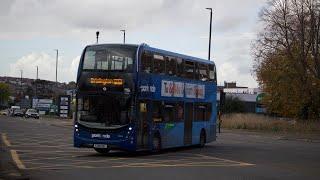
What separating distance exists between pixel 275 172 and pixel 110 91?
278 inches

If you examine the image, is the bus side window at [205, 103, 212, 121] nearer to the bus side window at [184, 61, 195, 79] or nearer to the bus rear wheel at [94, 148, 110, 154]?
the bus side window at [184, 61, 195, 79]

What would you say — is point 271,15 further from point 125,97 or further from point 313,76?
point 125,97

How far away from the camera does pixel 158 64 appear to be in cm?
2400

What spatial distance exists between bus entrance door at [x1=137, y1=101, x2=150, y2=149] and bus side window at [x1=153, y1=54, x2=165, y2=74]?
4.79 ft

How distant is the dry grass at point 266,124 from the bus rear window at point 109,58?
32088 millimetres

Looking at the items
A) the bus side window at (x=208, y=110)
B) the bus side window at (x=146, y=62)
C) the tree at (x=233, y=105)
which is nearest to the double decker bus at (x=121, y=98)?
the bus side window at (x=146, y=62)

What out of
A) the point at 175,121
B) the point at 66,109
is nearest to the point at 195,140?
the point at 175,121

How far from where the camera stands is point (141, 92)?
22.6 meters

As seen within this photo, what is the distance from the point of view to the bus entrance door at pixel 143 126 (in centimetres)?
2253

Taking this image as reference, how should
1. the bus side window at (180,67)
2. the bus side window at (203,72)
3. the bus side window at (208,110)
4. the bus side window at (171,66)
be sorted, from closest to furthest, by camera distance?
1. the bus side window at (171,66)
2. the bus side window at (180,67)
3. the bus side window at (203,72)
4. the bus side window at (208,110)

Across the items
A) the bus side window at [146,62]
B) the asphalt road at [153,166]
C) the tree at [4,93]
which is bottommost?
the asphalt road at [153,166]

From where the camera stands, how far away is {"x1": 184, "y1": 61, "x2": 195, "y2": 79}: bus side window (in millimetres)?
26516

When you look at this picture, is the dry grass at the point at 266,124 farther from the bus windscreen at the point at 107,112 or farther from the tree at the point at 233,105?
the bus windscreen at the point at 107,112

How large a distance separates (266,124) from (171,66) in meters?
31.3
